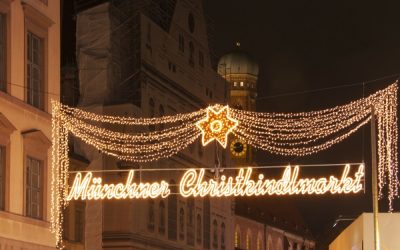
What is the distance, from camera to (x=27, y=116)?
104ft

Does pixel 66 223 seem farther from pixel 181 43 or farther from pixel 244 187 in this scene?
pixel 181 43

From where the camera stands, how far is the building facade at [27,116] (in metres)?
30.2

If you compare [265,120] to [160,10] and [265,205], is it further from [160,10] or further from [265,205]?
[265,205]

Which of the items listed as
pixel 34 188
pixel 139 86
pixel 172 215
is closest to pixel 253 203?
pixel 172 215

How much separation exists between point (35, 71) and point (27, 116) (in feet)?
6.30

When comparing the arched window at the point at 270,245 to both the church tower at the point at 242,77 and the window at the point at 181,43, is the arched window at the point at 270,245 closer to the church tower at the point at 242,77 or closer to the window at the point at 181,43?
the church tower at the point at 242,77

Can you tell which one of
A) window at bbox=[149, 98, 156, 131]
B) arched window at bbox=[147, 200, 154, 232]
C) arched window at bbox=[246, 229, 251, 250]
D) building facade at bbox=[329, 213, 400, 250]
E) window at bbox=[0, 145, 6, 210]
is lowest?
building facade at bbox=[329, 213, 400, 250]

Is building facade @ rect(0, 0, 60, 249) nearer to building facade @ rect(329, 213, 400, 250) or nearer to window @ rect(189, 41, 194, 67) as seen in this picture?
building facade @ rect(329, 213, 400, 250)

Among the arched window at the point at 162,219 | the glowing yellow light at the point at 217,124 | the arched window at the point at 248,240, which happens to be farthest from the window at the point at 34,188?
the arched window at the point at 248,240

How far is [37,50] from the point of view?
3328 cm

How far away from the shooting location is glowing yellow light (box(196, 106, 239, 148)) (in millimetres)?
31484

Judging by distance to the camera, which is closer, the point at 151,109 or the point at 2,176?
the point at 2,176

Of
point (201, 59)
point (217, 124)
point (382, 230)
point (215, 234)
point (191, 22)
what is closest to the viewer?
point (217, 124)

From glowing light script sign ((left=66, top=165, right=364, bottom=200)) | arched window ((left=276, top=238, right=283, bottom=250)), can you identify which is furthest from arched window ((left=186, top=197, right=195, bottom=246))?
arched window ((left=276, top=238, right=283, bottom=250))
